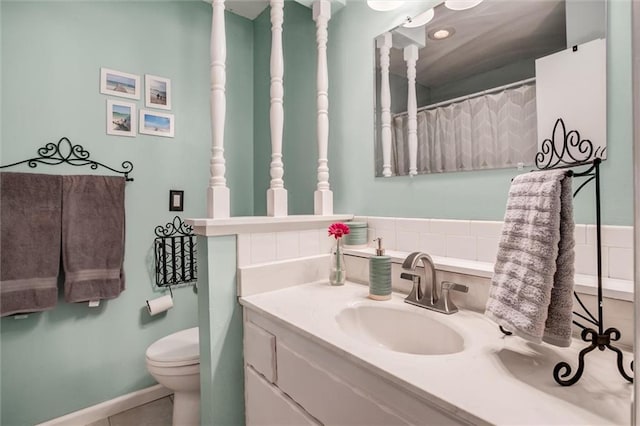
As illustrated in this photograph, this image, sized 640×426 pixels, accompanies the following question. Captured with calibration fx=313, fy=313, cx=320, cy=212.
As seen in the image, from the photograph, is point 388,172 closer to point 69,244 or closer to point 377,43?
point 377,43

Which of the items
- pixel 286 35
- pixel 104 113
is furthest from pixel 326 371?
pixel 286 35

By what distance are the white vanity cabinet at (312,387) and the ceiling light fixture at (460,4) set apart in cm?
126

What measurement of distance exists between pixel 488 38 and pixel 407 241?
787 millimetres

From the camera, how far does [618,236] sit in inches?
31.3

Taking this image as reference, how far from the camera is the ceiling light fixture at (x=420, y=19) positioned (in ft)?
4.10

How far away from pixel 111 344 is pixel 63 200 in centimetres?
82

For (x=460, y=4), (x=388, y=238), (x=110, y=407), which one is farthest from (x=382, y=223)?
(x=110, y=407)

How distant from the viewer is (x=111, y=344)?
5.72 ft

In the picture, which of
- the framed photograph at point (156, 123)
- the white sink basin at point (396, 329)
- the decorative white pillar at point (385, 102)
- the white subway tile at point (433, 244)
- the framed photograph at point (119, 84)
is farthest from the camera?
the framed photograph at point (156, 123)

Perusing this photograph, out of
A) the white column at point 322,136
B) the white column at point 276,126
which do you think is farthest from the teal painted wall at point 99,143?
the white column at point 322,136

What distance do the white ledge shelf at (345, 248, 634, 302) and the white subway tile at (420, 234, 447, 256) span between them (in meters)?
0.03

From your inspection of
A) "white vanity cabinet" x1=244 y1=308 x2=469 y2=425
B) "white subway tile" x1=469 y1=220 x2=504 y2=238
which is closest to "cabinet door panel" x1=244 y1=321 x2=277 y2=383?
"white vanity cabinet" x1=244 y1=308 x2=469 y2=425

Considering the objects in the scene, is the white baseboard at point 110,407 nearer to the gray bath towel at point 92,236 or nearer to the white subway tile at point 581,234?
the gray bath towel at point 92,236

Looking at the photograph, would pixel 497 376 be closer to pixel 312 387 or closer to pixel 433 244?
pixel 312 387
